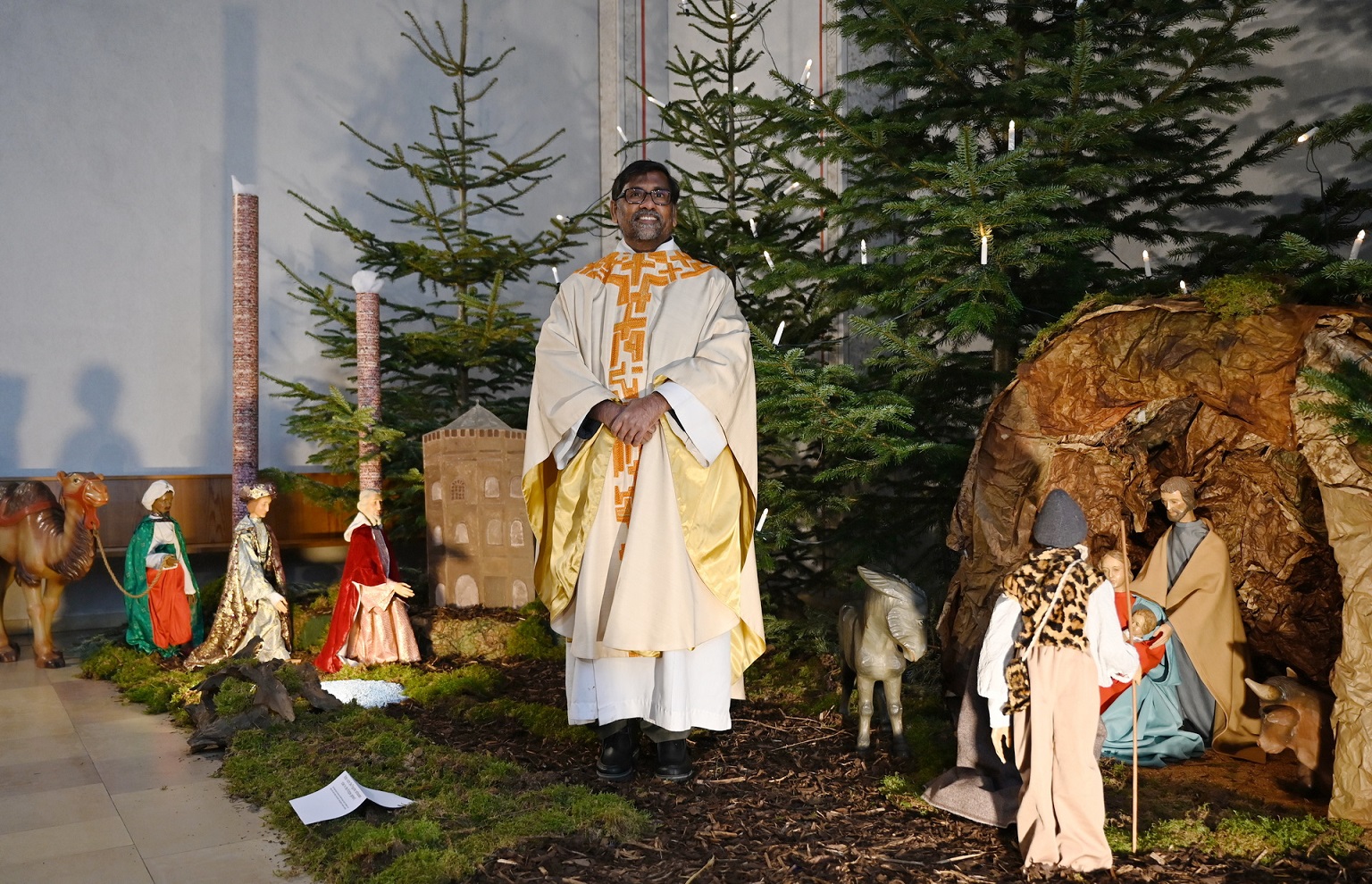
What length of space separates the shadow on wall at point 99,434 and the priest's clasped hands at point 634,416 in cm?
591

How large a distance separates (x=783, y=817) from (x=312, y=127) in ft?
24.8

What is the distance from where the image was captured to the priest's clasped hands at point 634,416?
4262 millimetres

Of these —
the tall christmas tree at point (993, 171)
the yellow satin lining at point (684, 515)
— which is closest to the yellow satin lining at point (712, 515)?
the yellow satin lining at point (684, 515)

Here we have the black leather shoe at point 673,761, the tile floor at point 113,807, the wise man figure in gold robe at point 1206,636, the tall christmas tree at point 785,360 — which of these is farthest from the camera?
the tall christmas tree at point 785,360

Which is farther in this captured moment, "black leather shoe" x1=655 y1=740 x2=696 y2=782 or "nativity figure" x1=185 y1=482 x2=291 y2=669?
"nativity figure" x1=185 y1=482 x2=291 y2=669

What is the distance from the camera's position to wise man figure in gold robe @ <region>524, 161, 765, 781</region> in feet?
14.3

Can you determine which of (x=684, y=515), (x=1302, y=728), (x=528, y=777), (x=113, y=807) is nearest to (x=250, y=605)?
(x=113, y=807)

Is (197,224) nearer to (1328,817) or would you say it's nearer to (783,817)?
(783,817)

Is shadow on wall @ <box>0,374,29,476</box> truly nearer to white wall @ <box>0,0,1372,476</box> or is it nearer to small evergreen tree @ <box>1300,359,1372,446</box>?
white wall @ <box>0,0,1372,476</box>

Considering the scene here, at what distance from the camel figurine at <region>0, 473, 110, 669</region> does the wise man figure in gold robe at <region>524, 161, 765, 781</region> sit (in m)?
3.85

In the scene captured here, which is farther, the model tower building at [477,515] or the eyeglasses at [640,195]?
the model tower building at [477,515]

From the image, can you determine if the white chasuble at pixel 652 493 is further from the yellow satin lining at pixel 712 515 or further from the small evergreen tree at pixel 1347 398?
the small evergreen tree at pixel 1347 398

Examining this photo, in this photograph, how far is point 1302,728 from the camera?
13.9 feet

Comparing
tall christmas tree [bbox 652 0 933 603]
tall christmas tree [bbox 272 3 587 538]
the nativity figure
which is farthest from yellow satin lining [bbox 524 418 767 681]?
tall christmas tree [bbox 272 3 587 538]
